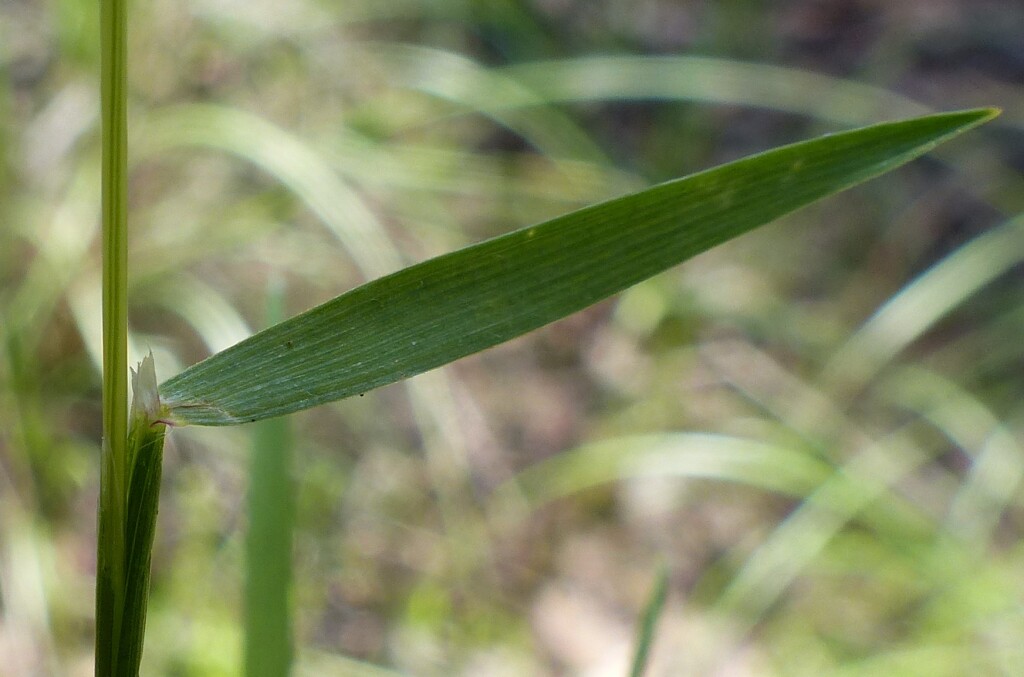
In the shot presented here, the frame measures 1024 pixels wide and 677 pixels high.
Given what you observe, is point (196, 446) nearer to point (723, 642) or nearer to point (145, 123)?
point (145, 123)

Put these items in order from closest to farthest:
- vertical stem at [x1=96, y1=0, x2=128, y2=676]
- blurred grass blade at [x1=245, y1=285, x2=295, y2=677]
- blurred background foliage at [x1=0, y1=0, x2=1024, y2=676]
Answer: vertical stem at [x1=96, y1=0, x2=128, y2=676] < blurred grass blade at [x1=245, y1=285, x2=295, y2=677] < blurred background foliage at [x1=0, y1=0, x2=1024, y2=676]

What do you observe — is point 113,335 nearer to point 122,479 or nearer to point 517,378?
point 122,479

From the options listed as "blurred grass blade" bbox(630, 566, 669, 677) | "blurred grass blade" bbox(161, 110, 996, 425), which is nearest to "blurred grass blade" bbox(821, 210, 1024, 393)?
"blurred grass blade" bbox(630, 566, 669, 677)

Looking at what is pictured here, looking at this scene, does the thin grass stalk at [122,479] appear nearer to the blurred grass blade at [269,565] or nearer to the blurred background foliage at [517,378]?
the blurred grass blade at [269,565]

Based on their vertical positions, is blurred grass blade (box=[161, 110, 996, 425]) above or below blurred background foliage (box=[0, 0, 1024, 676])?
below

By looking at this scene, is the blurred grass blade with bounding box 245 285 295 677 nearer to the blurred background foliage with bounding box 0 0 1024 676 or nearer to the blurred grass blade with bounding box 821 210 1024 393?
the blurred background foliage with bounding box 0 0 1024 676

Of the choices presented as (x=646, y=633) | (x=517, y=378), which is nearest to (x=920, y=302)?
(x=517, y=378)

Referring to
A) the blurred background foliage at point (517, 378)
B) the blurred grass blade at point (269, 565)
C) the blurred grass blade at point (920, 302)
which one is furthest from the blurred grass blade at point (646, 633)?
the blurred grass blade at point (920, 302)
